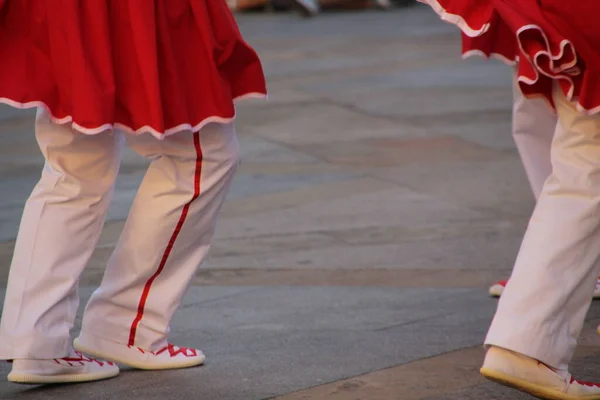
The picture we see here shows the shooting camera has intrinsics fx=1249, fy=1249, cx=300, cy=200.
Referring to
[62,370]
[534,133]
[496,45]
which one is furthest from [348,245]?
[62,370]

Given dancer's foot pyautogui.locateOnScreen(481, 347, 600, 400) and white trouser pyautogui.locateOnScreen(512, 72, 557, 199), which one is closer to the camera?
dancer's foot pyautogui.locateOnScreen(481, 347, 600, 400)

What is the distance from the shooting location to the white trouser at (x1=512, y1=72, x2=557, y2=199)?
4141mm

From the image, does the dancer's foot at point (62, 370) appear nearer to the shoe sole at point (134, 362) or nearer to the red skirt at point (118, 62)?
the shoe sole at point (134, 362)

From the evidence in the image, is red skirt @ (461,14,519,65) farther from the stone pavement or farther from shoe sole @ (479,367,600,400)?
shoe sole @ (479,367,600,400)

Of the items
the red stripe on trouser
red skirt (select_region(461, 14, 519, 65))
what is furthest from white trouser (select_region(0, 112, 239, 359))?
red skirt (select_region(461, 14, 519, 65))

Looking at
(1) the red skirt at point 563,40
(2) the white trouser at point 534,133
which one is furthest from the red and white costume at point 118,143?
(2) the white trouser at point 534,133

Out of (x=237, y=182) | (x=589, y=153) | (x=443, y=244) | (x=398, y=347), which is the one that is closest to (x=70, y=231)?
(x=398, y=347)

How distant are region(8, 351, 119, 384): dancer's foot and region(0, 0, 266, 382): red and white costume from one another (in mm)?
33

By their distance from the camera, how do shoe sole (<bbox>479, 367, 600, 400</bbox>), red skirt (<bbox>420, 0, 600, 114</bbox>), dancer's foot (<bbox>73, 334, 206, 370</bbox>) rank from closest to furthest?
red skirt (<bbox>420, 0, 600, 114</bbox>) → shoe sole (<bbox>479, 367, 600, 400</bbox>) → dancer's foot (<bbox>73, 334, 206, 370</bbox>)

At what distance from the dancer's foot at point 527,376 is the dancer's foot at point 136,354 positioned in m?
0.94

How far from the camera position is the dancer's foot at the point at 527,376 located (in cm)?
308

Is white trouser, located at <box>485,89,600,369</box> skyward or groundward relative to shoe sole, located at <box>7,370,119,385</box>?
skyward

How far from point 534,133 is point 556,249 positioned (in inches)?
45.6

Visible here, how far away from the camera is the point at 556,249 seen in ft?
10.2
